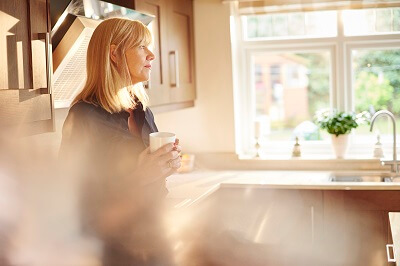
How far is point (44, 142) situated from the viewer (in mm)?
2832

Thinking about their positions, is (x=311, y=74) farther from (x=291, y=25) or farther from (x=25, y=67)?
(x=25, y=67)

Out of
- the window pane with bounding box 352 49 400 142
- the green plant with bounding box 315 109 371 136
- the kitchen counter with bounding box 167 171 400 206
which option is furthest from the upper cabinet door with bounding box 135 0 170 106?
the window pane with bounding box 352 49 400 142

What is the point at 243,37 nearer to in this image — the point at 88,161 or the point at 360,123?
the point at 360,123

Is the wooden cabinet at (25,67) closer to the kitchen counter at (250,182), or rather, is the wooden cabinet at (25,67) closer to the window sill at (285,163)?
the kitchen counter at (250,182)

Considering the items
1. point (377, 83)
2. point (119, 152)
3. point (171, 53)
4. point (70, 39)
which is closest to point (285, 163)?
point (377, 83)

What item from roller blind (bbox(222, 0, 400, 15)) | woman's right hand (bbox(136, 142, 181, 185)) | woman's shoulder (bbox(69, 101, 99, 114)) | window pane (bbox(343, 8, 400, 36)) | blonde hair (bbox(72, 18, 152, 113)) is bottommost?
woman's right hand (bbox(136, 142, 181, 185))

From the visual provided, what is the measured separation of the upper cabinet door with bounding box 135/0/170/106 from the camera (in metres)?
3.22

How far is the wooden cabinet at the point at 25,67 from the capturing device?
6.39 ft

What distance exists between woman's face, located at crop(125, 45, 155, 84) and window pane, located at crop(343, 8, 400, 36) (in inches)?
82.1

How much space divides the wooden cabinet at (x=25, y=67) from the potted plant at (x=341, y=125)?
197cm

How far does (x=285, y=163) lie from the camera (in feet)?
12.6

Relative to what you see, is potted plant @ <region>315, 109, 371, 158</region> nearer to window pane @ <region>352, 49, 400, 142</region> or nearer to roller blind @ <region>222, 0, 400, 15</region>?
window pane @ <region>352, 49, 400, 142</region>

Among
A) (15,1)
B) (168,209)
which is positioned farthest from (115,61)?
(168,209)

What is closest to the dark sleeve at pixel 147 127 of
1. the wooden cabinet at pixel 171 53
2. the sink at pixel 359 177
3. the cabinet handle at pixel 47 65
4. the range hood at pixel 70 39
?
the cabinet handle at pixel 47 65
